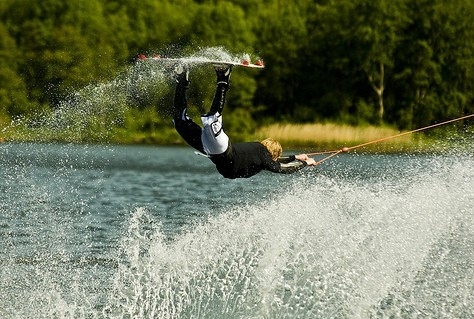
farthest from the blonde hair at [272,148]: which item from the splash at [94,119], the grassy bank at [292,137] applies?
the grassy bank at [292,137]

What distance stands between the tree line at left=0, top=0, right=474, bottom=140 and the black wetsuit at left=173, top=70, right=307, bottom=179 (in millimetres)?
35131

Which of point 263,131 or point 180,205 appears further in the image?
point 263,131

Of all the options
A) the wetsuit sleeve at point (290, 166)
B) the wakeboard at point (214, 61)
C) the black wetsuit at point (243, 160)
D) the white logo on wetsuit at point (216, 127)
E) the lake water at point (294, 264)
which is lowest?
the lake water at point (294, 264)

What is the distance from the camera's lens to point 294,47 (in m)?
55.9

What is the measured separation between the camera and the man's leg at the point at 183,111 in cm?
925

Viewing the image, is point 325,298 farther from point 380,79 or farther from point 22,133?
point 380,79

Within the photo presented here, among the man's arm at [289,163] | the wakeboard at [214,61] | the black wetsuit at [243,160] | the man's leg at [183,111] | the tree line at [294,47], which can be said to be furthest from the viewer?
the tree line at [294,47]

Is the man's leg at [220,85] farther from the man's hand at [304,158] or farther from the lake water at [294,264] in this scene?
the lake water at [294,264]

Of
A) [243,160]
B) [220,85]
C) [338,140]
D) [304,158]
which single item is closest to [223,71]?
[220,85]

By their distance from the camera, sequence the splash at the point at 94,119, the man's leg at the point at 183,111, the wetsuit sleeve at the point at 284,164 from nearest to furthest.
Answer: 1. the man's leg at the point at 183,111
2. the wetsuit sleeve at the point at 284,164
3. the splash at the point at 94,119

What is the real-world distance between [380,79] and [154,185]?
33.4 m

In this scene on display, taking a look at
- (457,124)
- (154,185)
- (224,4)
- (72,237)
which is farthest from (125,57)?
(72,237)

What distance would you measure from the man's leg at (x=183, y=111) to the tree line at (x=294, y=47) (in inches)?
1396

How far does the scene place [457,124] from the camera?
141ft
